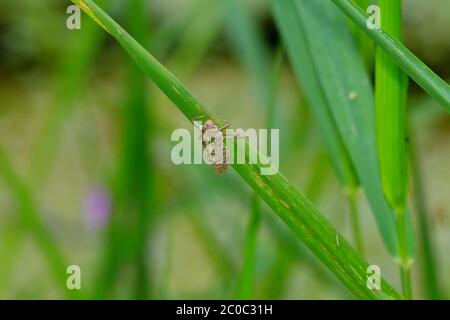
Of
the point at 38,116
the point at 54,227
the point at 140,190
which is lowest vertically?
the point at 140,190

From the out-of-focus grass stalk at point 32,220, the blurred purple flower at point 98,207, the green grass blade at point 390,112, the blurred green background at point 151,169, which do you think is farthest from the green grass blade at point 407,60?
the blurred purple flower at point 98,207

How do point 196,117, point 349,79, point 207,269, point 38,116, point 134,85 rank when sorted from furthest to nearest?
1. point 38,116
2. point 207,269
3. point 134,85
4. point 349,79
5. point 196,117

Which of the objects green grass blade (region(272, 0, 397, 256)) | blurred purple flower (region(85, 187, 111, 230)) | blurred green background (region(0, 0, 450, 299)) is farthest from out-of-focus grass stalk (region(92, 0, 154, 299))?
blurred purple flower (region(85, 187, 111, 230))

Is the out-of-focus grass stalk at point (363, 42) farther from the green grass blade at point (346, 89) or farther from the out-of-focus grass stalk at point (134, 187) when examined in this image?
the out-of-focus grass stalk at point (134, 187)

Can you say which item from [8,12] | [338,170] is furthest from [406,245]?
[8,12]

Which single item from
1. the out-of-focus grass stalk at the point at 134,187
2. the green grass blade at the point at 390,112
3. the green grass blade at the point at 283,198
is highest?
the out-of-focus grass stalk at the point at 134,187
